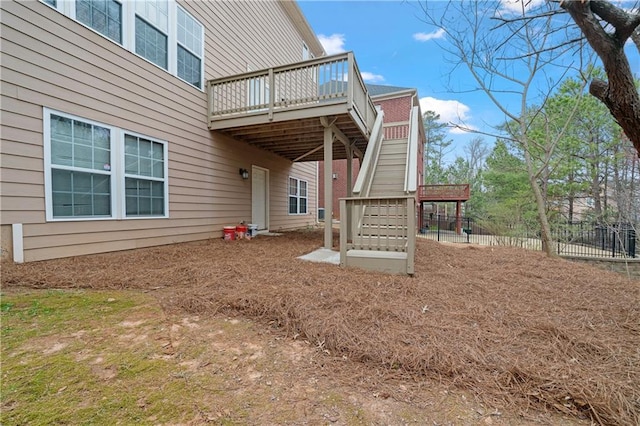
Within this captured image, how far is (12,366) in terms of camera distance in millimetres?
1642

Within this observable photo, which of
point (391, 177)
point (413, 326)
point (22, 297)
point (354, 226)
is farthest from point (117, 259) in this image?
point (391, 177)

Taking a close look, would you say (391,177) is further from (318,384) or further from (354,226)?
(318,384)

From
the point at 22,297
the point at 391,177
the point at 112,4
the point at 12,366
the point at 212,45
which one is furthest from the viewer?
the point at 212,45

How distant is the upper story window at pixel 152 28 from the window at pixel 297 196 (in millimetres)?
Answer: 5270

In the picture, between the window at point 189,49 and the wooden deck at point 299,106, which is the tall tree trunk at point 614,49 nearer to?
the wooden deck at point 299,106

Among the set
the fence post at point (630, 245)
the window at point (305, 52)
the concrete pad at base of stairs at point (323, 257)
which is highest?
the window at point (305, 52)

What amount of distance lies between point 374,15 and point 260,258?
591cm

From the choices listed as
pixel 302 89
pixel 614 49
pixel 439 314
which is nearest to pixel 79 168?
pixel 302 89

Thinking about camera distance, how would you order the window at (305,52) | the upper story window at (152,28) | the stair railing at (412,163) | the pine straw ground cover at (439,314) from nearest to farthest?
the pine straw ground cover at (439,314) → the upper story window at (152,28) → the stair railing at (412,163) → the window at (305,52)

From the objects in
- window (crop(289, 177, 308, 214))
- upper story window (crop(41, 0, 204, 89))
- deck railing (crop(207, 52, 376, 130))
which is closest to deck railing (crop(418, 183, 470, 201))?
window (crop(289, 177, 308, 214))

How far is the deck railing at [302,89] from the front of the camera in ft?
18.1

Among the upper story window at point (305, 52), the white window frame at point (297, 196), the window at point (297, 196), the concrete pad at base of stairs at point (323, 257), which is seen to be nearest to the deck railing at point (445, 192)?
the white window frame at point (297, 196)

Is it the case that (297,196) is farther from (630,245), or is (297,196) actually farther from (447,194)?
(630,245)

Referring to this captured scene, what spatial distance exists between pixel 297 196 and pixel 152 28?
7169 millimetres
